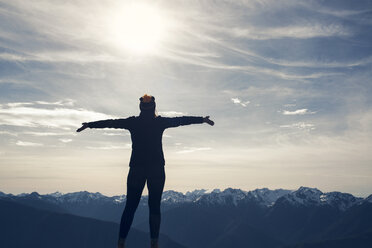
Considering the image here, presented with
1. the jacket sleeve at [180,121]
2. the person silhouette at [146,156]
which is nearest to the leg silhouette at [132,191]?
the person silhouette at [146,156]

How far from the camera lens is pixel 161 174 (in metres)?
8.89

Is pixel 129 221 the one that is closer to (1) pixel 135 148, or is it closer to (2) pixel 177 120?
(1) pixel 135 148

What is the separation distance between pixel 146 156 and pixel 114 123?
1.37 meters

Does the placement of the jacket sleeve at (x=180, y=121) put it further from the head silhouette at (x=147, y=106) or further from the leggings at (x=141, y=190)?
the leggings at (x=141, y=190)

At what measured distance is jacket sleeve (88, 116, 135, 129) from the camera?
9.25m

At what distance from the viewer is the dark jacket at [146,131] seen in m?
8.90

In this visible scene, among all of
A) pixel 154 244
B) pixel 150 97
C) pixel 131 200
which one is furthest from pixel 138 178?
pixel 150 97

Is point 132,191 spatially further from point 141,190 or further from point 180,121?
point 180,121

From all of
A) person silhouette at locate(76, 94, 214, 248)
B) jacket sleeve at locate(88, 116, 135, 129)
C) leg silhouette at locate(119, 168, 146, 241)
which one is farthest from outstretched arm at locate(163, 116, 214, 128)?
leg silhouette at locate(119, 168, 146, 241)

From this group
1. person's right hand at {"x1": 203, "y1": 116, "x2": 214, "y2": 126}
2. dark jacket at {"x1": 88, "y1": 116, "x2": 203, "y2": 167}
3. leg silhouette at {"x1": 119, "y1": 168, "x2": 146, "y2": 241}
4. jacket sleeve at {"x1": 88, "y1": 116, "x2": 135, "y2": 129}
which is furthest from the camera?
person's right hand at {"x1": 203, "y1": 116, "x2": 214, "y2": 126}

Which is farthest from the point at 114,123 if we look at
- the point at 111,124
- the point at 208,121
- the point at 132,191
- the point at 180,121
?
the point at 208,121

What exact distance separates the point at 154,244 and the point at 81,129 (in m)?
3.77

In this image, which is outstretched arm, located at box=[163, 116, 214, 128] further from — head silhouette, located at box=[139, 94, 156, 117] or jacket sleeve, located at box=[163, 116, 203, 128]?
head silhouette, located at box=[139, 94, 156, 117]

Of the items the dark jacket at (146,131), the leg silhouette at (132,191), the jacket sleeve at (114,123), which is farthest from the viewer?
the jacket sleeve at (114,123)
